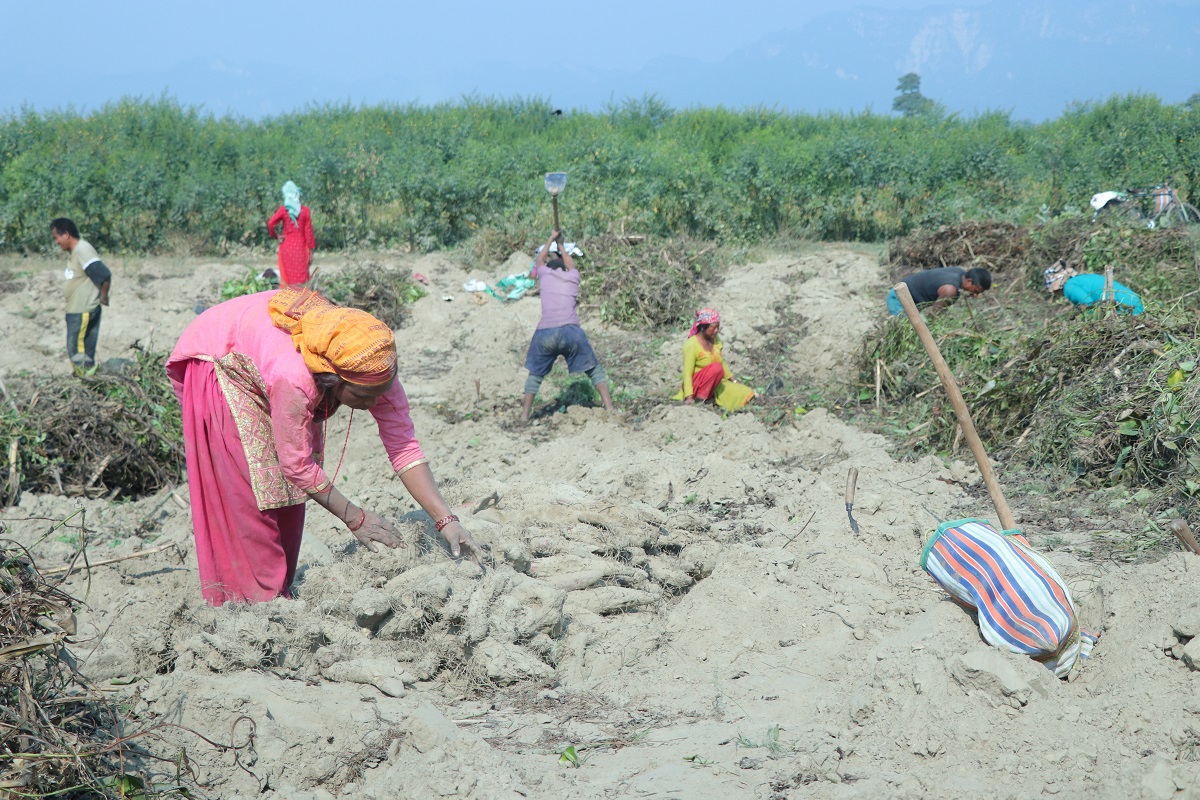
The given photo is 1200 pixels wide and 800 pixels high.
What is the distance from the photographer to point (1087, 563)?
433 centimetres

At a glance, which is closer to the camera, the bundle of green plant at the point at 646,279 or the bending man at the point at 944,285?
the bending man at the point at 944,285

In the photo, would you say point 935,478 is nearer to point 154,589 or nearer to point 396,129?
point 154,589

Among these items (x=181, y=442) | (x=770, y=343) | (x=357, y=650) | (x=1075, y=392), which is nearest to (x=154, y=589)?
(x=357, y=650)

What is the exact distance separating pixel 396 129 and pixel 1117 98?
1550cm

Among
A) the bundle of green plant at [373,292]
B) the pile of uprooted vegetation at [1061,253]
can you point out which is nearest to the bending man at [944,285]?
the pile of uprooted vegetation at [1061,253]

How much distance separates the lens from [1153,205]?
1376cm

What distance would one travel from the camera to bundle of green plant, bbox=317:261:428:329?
422 inches

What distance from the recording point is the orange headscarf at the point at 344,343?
2943 millimetres

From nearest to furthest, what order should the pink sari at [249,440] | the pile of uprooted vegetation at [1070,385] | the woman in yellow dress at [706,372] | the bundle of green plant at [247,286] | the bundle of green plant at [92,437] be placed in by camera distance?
1. the pink sari at [249,440]
2. the pile of uprooted vegetation at [1070,385]
3. the bundle of green plant at [92,437]
4. the woman in yellow dress at [706,372]
5. the bundle of green plant at [247,286]

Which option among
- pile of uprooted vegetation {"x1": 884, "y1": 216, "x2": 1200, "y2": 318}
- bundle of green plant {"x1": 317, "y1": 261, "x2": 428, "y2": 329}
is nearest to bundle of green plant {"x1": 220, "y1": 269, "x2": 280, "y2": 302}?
bundle of green plant {"x1": 317, "y1": 261, "x2": 428, "y2": 329}

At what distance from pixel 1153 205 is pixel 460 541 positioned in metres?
13.8

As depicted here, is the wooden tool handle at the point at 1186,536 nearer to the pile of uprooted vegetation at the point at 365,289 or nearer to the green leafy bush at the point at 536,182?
the pile of uprooted vegetation at the point at 365,289

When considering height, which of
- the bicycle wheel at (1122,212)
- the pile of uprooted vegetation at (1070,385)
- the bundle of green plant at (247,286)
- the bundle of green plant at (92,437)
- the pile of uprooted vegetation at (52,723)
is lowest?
the bundle of green plant at (92,437)

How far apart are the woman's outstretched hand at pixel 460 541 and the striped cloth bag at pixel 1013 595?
1.82 metres
